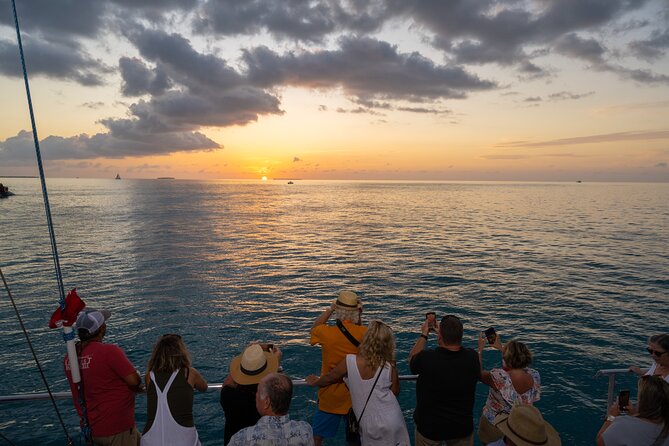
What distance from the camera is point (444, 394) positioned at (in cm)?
420

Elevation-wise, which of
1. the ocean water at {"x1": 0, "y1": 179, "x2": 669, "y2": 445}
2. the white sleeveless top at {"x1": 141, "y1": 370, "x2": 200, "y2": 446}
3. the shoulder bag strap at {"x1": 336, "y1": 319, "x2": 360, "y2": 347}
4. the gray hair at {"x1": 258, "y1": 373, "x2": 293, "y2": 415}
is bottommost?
the ocean water at {"x1": 0, "y1": 179, "x2": 669, "y2": 445}

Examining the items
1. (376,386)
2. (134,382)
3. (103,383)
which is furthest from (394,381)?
(103,383)

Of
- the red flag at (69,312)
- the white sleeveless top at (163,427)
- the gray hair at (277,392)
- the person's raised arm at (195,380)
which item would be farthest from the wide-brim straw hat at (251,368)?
the red flag at (69,312)

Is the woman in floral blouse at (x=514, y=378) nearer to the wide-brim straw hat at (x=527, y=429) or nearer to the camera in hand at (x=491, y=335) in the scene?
the camera in hand at (x=491, y=335)

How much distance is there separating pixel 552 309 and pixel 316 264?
1721 centimetres

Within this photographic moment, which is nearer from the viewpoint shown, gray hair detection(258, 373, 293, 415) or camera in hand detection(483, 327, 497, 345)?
gray hair detection(258, 373, 293, 415)

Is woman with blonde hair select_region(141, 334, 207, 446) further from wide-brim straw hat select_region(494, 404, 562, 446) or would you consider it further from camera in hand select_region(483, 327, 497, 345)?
camera in hand select_region(483, 327, 497, 345)

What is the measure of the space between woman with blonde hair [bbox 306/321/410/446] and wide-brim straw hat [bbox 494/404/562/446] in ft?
3.44

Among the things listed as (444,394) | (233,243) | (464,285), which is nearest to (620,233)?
(464,285)

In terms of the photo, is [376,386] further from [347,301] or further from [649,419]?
[649,419]

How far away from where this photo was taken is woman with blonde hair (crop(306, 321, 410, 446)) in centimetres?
394

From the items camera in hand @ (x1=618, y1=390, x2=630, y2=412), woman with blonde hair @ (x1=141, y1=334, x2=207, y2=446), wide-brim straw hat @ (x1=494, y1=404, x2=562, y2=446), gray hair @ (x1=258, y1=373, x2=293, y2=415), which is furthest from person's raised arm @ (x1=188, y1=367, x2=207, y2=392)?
camera in hand @ (x1=618, y1=390, x2=630, y2=412)

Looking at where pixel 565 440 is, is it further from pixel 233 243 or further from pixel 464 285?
pixel 233 243

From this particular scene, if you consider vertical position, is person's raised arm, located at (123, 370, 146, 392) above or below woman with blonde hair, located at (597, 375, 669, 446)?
below
